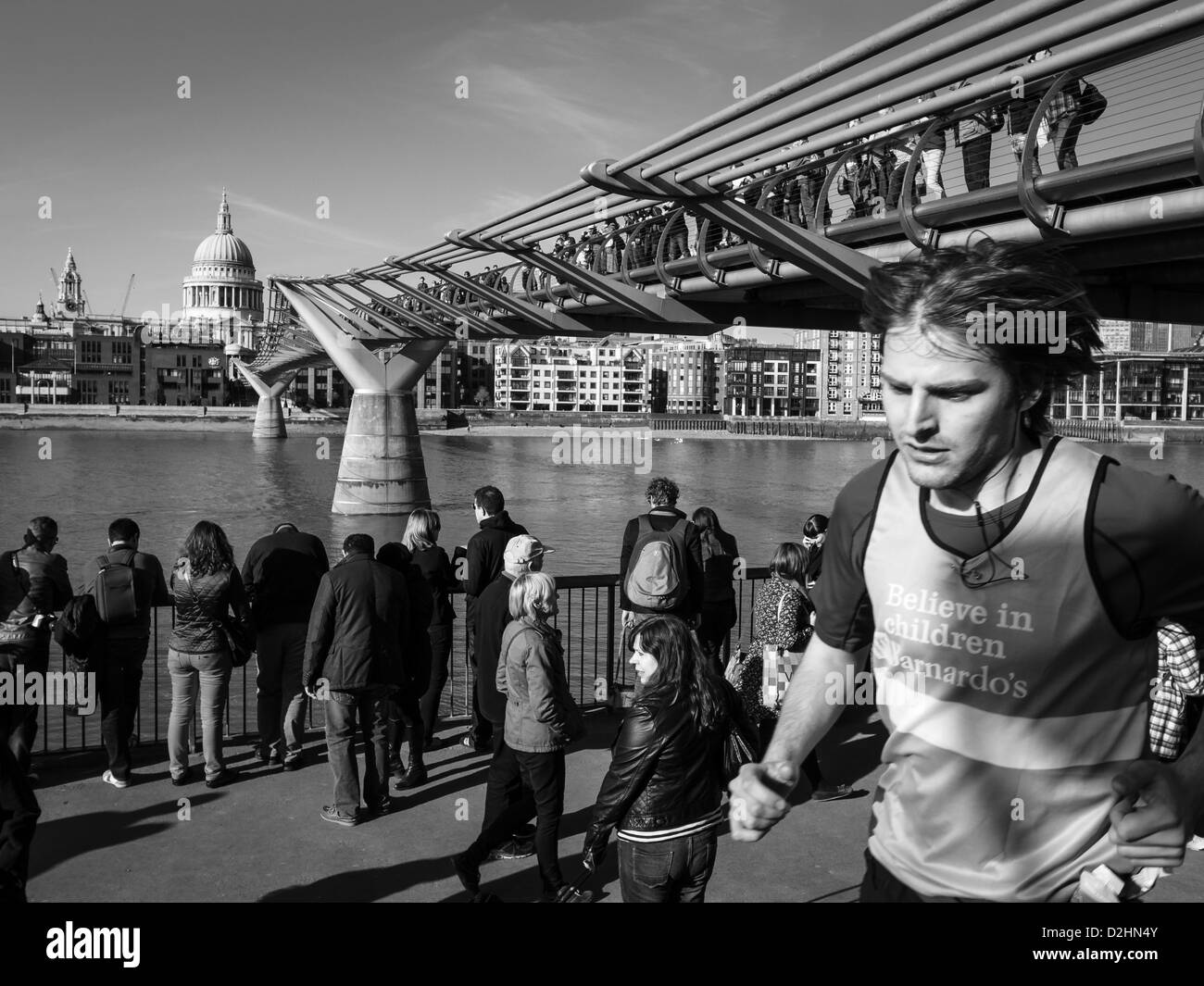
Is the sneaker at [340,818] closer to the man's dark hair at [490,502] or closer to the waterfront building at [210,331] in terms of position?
the man's dark hair at [490,502]

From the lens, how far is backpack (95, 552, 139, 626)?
5.64 metres

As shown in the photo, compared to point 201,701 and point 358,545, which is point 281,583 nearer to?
point 201,701

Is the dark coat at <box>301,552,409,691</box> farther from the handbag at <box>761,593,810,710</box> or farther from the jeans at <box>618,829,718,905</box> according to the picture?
the jeans at <box>618,829,718,905</box>

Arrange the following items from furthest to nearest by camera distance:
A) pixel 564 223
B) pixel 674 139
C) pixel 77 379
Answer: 1. pixel 77 379
2. pixel 564 223
3. pixel 674 139

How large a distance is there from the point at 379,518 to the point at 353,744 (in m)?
28.5

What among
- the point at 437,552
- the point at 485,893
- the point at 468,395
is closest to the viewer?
the point at 485,893

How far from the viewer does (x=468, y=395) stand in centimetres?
14162

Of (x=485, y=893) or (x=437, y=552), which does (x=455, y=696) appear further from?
(x=485, y=893)

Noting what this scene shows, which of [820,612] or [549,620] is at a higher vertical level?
[820,612]

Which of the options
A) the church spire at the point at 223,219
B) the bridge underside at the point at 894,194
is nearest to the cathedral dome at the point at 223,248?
the church spire at the point at 223,219
